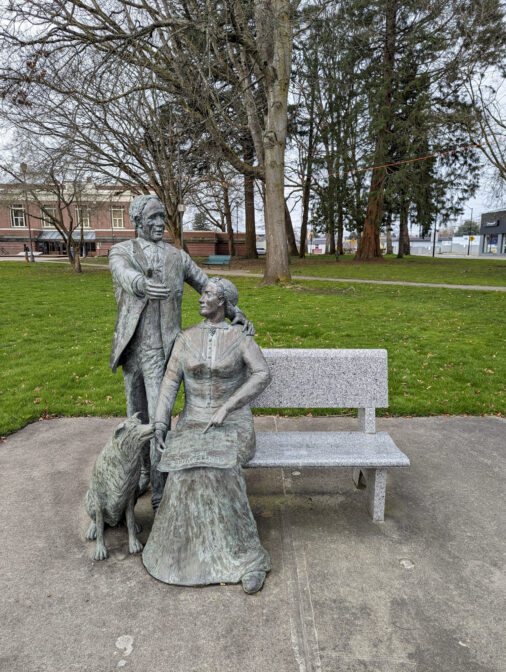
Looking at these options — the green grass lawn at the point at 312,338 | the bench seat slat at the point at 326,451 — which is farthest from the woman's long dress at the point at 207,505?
the green grass lawn at the point at 312,338

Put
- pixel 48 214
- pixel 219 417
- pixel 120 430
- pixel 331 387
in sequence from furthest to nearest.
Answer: pixel 48 214 < pixel 331 387 < pixel 219 417 < pixel 120 430

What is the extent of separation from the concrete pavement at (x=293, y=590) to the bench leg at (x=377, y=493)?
0.08 m

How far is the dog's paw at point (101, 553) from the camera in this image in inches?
117

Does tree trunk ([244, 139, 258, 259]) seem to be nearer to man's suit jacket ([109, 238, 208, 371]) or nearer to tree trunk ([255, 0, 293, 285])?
tree trunk ([255, 0, 293, 285])

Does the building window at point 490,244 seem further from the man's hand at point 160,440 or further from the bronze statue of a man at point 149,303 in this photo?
the man's hand at point 160,440

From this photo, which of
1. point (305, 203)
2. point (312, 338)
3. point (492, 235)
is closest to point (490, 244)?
point (492, 235)

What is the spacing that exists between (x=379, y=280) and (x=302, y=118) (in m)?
15.4

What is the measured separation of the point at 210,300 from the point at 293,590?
5.76 feet

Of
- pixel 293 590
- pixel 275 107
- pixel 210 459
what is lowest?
pixel 293 590

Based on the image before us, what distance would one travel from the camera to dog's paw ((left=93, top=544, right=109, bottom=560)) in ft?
9.78

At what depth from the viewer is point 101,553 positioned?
2.99m

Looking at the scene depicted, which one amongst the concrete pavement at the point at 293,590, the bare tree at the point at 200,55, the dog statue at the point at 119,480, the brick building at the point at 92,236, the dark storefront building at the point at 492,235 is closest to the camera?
the concrete pavement at the point at 293,590

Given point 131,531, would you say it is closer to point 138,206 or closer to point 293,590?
point 293,590

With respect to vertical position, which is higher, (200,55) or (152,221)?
(200,55)
